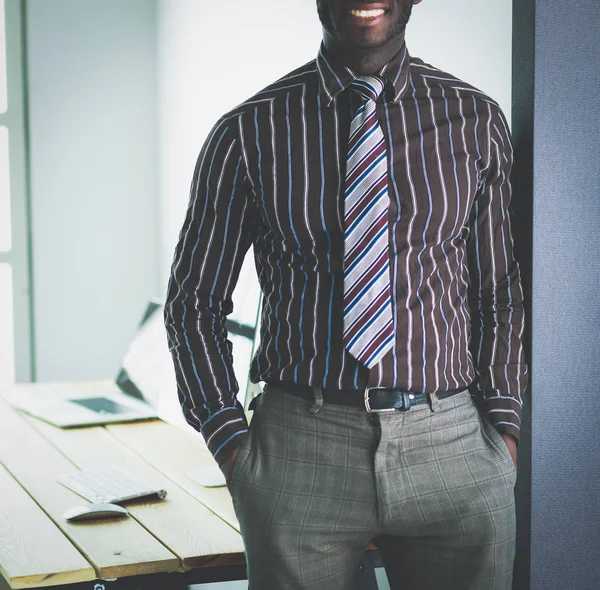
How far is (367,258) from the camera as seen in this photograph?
128cm

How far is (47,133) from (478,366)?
3.06 metres

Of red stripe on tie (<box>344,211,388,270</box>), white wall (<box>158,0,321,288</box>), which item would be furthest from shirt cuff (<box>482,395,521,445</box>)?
white wall (<box>158,0,321,288</box>)

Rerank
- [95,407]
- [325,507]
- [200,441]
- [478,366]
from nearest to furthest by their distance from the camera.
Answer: [325,507], [478,366], [200,441], [95,407]

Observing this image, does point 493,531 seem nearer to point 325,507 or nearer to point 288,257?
point 325,507

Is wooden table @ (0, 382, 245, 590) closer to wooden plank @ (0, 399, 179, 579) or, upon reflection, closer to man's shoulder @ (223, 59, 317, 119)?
wooden plank @ (0, 399, 179, 579)

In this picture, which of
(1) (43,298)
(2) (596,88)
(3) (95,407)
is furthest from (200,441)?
(1) (43,298)

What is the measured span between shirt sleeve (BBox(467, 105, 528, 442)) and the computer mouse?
840 millimetres

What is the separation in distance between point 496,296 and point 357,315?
13.1 inches

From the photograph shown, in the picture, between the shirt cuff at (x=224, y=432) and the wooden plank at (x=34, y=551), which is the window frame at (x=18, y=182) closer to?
the wooden plank at (x=34, y=551)

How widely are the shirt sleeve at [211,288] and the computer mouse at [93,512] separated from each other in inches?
20.0

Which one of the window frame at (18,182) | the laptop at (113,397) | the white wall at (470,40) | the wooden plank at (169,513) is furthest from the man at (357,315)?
the window frame at (18,182)

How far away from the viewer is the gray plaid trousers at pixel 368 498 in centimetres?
126

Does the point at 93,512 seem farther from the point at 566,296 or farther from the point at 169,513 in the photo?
the point at 566,296

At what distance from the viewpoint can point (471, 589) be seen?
→ 1.29 metres
